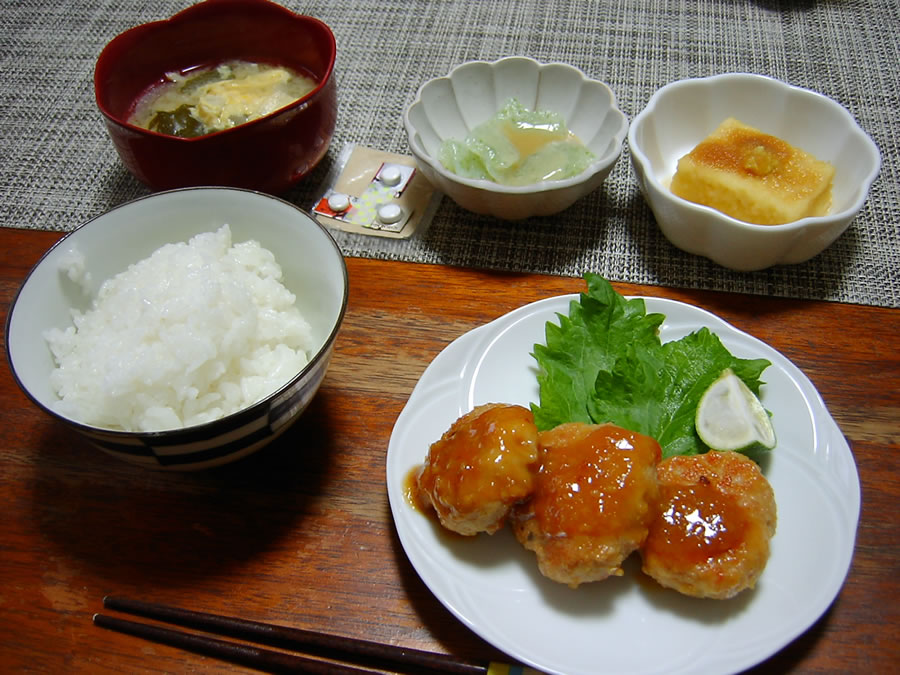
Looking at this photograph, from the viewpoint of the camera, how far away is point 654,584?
4.46ft

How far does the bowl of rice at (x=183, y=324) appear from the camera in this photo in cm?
138

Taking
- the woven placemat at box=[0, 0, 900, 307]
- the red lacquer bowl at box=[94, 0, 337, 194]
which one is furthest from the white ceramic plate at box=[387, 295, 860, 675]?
the red lacquer bowl at box=[94, 0, 337, 194]

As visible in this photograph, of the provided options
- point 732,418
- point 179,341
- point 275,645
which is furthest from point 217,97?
point 732,418

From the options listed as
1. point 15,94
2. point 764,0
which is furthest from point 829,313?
point 15,94

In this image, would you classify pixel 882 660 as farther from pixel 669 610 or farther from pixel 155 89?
pixel 155 89

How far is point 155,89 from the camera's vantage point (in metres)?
2.33

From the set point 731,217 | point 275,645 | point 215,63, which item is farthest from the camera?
point 215,63

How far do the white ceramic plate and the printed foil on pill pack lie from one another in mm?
767

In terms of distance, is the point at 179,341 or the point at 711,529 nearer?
the point at 711,529

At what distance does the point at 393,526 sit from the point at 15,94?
262 cm

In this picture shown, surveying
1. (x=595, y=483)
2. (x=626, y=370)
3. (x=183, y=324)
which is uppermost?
(x=183, y=324)

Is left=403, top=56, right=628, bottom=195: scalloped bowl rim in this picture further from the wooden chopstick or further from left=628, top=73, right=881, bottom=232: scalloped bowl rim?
the wooden chopstick

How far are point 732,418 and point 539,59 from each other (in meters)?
1.93

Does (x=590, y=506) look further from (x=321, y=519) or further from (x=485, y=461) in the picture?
(x=321, y=519)
